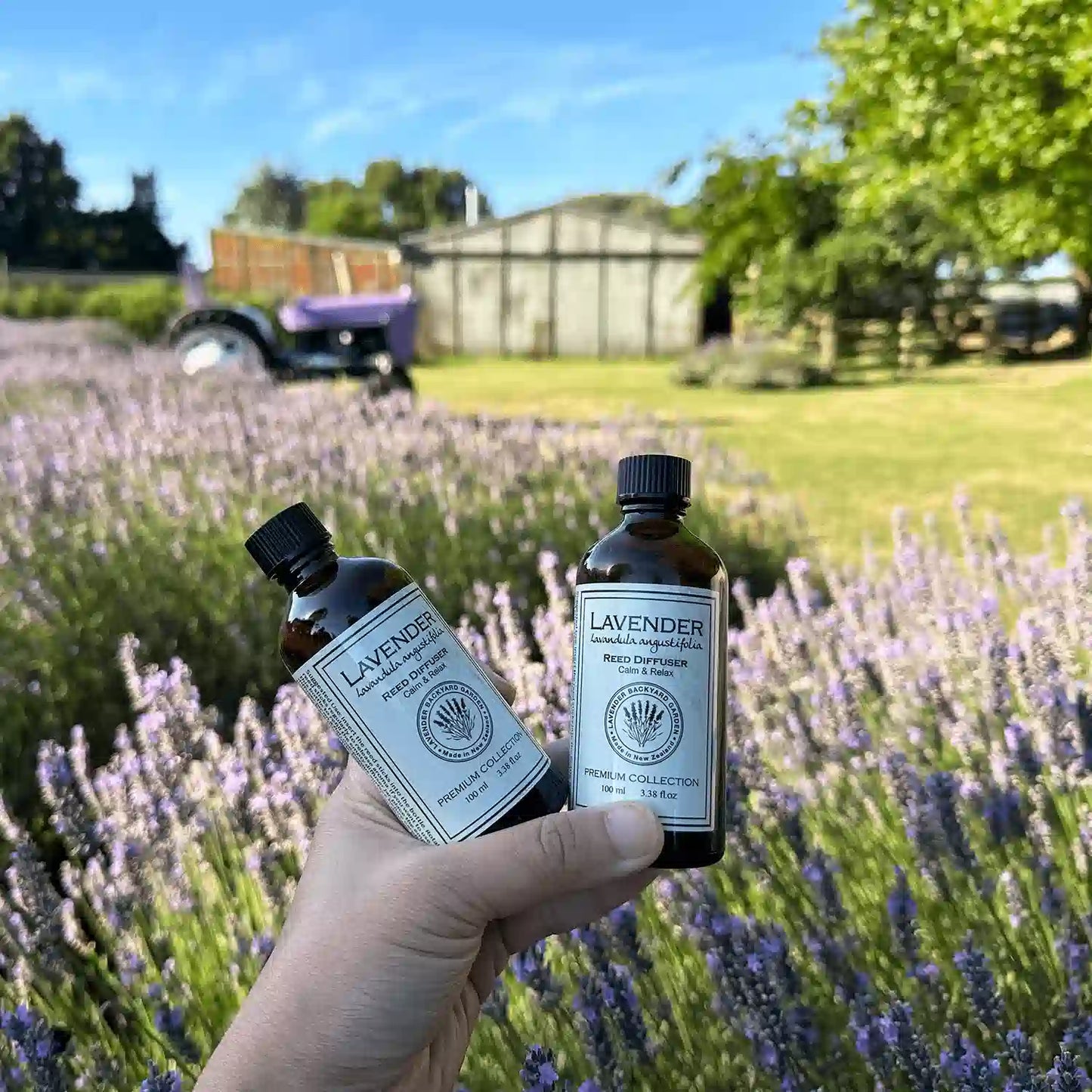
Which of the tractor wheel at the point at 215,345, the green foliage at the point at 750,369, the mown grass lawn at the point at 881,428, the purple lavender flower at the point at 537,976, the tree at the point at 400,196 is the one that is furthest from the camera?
the tree at the point at 400,196

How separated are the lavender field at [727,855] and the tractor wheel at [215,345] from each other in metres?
6.90

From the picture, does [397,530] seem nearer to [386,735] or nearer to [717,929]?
[717,929]

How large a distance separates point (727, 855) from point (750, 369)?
722 inches

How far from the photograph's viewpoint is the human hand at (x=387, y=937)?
1229mm

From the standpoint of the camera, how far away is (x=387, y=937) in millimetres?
1261

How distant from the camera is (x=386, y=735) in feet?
4.17

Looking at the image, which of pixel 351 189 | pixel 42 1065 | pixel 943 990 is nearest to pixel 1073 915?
pixel 943 990

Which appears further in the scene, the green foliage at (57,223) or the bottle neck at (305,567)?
the green foliage at (57,223)

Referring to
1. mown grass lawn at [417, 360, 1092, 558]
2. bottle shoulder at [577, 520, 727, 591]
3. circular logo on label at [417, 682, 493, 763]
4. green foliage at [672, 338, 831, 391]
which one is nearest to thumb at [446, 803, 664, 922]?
circular logo on label at [417, 682, 493, 763]

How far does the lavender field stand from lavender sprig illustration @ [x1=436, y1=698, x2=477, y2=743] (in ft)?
1.55

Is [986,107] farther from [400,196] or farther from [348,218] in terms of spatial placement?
[400,196]

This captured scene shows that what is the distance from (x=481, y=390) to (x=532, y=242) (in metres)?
11.6

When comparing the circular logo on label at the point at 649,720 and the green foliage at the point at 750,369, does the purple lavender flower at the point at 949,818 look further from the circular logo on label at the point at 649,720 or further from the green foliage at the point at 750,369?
the green foliage at the point at 750,369

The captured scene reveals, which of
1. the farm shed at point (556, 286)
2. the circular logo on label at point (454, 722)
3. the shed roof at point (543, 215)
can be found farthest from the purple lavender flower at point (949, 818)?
the shed roof at point (543, 215)
